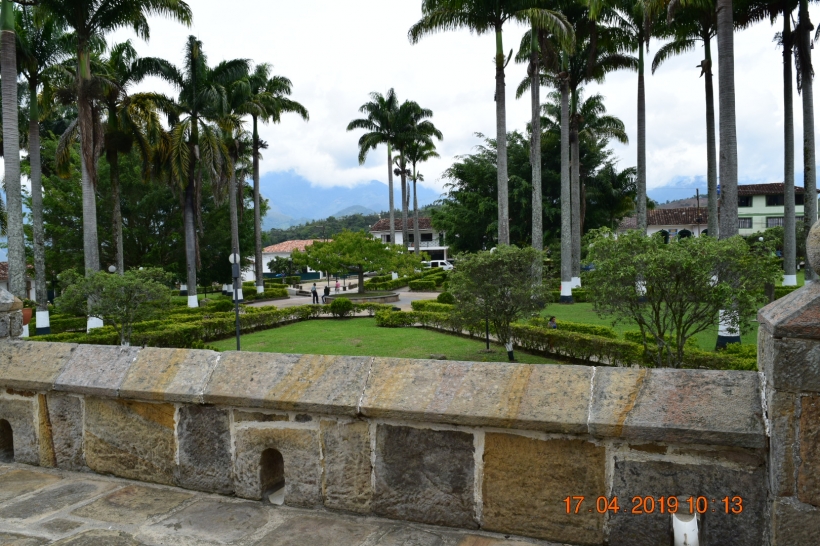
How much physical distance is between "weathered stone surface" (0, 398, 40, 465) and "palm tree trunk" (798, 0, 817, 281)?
71.0 ft

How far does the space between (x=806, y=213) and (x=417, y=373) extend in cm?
2403

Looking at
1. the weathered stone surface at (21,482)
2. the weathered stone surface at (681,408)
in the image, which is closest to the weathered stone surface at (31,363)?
the weathered stone surface at (21,482)

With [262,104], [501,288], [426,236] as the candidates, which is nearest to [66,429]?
[501,288]

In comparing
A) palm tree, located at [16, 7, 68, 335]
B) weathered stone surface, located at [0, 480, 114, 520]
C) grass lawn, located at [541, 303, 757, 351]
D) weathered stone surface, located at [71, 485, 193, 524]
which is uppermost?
palm tree, located at [16, 7, 68, 335]

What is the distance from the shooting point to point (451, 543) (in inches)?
89.4

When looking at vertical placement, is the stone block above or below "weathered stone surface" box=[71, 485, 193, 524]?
above

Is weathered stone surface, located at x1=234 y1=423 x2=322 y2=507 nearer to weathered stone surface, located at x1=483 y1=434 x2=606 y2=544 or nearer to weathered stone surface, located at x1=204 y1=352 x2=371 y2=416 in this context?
weathered stone surface, located at x1=204 y1=352 x2=371 y2=416

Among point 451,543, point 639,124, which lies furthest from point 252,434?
point 639,124

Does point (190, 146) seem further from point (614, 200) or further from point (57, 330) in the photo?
point (614, 200)

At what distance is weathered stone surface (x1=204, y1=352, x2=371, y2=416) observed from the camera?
2533mm

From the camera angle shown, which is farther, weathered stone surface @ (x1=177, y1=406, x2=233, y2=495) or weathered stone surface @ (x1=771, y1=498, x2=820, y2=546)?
weathered stone surface @ (x1=177, y1=406, x2=233, y2=495)

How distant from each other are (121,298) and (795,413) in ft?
52.4

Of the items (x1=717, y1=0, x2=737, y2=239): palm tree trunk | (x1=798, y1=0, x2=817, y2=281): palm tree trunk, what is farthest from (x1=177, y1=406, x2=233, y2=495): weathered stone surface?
(x1=798, y1=0, x2=817, y2=281): palm tree trunk
